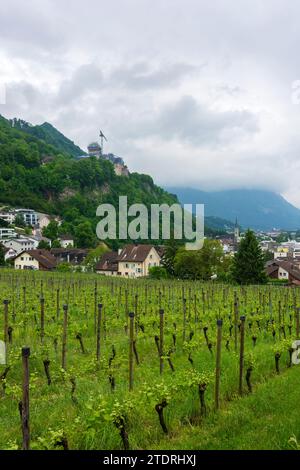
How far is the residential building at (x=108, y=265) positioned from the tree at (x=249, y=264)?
25052mm

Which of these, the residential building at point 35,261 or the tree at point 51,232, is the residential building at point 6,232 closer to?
the tree at point 51,232

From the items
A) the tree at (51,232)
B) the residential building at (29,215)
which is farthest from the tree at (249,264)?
the residential building at (29,215)

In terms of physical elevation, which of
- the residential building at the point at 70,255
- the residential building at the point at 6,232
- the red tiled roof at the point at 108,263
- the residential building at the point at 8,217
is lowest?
the red tiled roof at the point at 108,263

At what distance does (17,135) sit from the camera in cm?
18138

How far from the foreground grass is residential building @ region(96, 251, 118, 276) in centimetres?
6089

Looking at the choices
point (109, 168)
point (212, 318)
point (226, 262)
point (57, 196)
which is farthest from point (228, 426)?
point (109, 168)

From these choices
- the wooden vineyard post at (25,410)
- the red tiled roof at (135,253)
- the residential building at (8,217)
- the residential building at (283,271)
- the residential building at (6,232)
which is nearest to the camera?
the wooden vineyard post at (25,410)

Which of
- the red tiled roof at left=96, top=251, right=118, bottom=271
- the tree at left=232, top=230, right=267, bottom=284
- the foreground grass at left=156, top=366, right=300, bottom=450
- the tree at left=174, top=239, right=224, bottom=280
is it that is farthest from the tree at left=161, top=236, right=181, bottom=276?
the foreground grass at left=156, top=366, right=300, bottom=450

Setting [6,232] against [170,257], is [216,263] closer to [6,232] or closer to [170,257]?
[170,257]

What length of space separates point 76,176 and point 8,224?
36.8m

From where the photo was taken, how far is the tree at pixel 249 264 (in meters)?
46.9

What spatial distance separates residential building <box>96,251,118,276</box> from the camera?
223 feet

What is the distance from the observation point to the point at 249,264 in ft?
154
